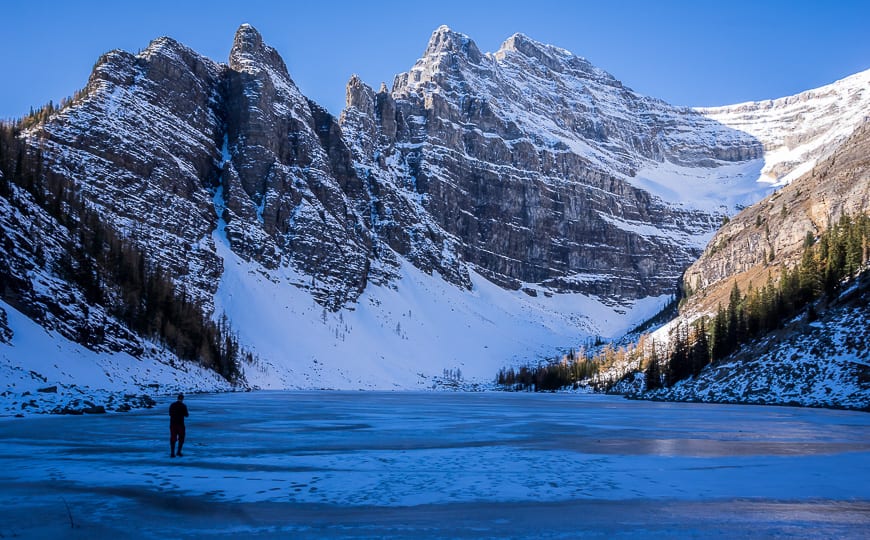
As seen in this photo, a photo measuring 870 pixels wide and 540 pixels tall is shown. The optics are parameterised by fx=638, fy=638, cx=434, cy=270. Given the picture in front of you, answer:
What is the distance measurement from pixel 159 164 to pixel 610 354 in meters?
134

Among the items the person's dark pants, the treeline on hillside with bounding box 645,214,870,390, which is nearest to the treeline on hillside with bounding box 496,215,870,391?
the treeline on hillside with bounding box 645,214,870,390

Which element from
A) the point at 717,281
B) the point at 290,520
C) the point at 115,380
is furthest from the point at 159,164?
the point at 290,520

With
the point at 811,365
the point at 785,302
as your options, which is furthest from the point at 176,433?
the point at 785,302

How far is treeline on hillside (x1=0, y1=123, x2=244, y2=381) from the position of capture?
80250 millimetres

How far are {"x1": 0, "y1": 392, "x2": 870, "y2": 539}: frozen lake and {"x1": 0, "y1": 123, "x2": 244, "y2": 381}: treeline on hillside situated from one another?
58.1 metres

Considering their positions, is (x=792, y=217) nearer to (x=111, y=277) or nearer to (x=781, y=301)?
(x=781, y=301)

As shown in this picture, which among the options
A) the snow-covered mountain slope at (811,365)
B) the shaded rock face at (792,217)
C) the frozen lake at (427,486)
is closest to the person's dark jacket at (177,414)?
the frozen lake at (427,486)

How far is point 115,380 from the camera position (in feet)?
208

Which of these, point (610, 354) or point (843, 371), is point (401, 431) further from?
point (610, 354)

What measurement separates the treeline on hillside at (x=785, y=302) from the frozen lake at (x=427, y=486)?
5301 cm

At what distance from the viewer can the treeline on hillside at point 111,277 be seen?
80.2m

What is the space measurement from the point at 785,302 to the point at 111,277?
3590 inches

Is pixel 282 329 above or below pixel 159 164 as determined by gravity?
below

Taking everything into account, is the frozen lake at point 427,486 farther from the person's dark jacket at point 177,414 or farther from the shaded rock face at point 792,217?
the shaded rock face at point 792,217
